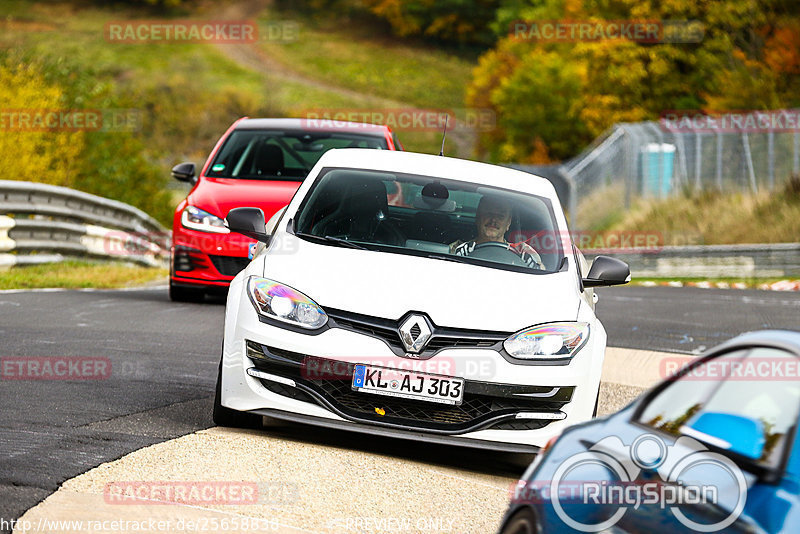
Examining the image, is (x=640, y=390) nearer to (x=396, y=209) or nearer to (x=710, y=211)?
(x=396, y=209)

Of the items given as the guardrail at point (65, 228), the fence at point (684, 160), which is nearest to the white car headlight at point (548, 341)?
the guardrail at point (65, 228)

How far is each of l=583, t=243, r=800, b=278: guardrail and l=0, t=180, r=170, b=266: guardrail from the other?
9233 mm

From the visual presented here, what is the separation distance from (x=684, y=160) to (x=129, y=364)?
88.8 ft

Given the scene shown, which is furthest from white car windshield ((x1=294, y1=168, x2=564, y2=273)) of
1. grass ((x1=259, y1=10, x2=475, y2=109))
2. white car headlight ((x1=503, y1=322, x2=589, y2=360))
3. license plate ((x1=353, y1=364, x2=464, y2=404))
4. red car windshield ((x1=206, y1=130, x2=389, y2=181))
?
grass ((x1=259, y1=10, x2=475, y2=109))

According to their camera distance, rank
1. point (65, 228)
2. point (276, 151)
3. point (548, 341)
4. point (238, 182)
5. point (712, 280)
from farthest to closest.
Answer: point (712, 280), point (65, 228), point (276, 151), point (238, 182), point (548, 341)

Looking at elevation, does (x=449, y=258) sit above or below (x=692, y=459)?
below

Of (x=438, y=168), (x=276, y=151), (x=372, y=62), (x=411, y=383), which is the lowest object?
(x=372, y=62)

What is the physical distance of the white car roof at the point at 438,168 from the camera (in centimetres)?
830

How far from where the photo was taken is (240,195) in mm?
13297

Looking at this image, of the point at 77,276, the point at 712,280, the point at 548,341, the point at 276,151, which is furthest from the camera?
the point at 712,280

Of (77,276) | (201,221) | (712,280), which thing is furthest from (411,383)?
(712,280)

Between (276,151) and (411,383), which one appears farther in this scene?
(276,151)

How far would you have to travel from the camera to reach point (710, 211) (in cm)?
3086

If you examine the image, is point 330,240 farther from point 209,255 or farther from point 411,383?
point 209,255
